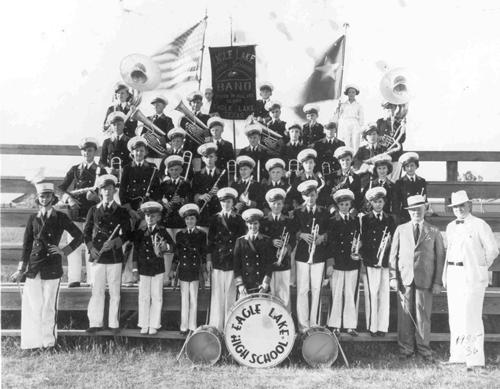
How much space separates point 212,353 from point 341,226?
2.44 metres

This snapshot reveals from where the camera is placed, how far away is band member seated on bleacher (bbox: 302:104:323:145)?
892 cm

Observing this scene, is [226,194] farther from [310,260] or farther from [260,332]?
[260,332]

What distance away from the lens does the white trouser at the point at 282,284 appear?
7.10 m

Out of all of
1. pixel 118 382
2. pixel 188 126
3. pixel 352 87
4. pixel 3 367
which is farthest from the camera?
pixel 352 87

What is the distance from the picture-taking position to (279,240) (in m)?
7.07

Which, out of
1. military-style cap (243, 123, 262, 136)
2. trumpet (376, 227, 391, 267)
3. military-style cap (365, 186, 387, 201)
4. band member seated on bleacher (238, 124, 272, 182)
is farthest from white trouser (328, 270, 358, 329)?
military-style cap (243, 123, 262, 136)

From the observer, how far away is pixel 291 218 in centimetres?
738

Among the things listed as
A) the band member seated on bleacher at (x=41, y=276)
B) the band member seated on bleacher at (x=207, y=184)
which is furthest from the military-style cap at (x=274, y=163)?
the band member seated on bleacher at (x=41, y=276)

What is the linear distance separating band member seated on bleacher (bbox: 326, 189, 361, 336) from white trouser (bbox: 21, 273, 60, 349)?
12.3 ft

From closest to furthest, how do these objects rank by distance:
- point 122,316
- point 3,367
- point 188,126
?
point 3,367 < point 122,316 < point 188,126

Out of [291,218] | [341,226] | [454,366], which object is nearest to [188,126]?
[291,218]

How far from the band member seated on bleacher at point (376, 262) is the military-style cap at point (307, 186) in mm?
797

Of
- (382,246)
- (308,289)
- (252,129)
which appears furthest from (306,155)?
(308,289)

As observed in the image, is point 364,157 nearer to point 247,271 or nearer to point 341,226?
point 341,226
